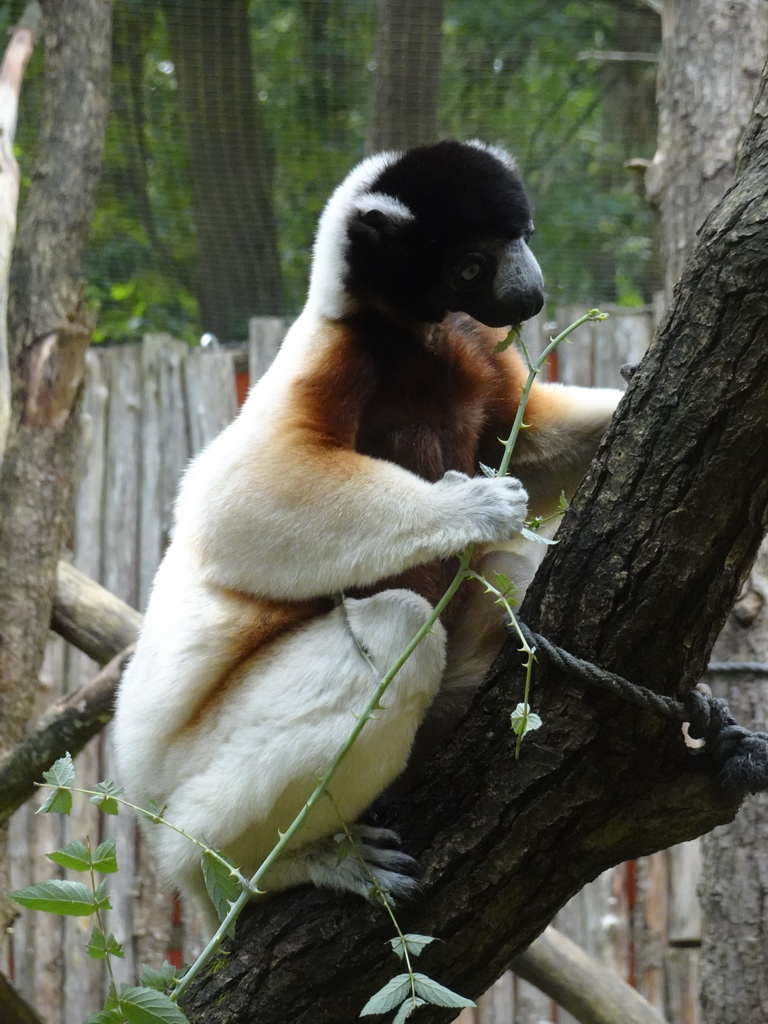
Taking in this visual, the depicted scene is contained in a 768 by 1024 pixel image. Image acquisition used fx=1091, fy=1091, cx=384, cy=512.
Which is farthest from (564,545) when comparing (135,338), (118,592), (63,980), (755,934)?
(135,338)

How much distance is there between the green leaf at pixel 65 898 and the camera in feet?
8.70

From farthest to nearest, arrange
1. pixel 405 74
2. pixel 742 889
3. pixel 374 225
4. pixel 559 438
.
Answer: pixel 405 74 → pixel 742 889 → pixel 559 438 → pixel 374 225

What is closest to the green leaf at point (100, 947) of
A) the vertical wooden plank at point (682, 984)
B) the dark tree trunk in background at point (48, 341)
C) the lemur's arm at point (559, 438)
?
the lemur's arm at point (559, 438)

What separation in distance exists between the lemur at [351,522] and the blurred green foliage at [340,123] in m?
4.43

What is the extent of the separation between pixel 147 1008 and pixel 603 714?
1.36m

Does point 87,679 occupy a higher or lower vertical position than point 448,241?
lower

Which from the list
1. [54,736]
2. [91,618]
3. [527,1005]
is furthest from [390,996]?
[527,1005]

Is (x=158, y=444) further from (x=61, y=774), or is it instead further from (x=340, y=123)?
(x=61, y=774)

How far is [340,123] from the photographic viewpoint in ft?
27.6

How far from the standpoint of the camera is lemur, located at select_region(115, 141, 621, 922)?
309 centimetres

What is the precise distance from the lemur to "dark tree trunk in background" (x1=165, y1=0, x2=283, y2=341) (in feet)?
14.2

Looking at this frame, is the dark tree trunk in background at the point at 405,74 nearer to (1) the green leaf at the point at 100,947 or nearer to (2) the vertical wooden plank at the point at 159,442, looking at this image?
(2) the vertical wooden plank at the point at 159,442

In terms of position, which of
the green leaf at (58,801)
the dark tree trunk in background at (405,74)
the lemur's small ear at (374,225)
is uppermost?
the dark tree trunk in background at (405,74)

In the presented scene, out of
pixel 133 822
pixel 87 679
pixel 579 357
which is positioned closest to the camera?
pixel 133 822
